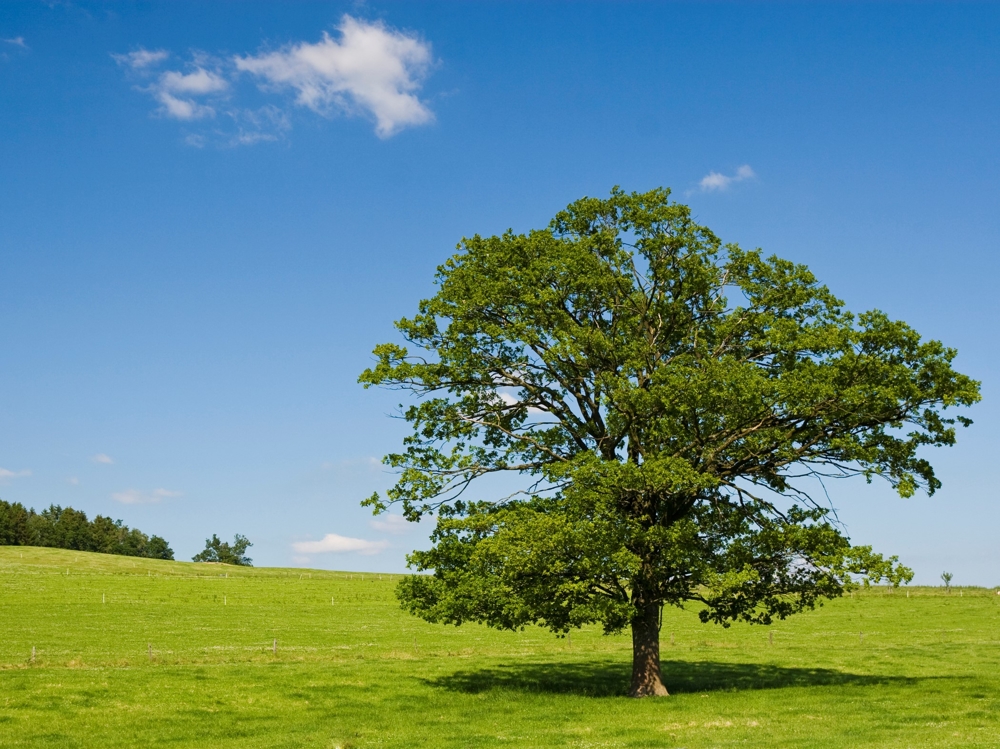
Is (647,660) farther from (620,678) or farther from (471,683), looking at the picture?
(471,683)

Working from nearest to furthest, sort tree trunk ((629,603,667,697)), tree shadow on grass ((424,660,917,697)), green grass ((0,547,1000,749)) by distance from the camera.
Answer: green grass ((0,547,1000,749)) < tree trunk ((629,603,667,697)) < tree shadow on grass ((424,660,917,697))

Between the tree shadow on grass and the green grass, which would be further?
the tree shadow on grass

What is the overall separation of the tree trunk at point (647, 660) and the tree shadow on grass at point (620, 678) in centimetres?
204

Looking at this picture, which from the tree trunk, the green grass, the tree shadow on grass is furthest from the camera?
the tree shadow on grass

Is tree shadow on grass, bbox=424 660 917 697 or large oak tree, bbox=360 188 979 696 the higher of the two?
large oak tree, bbox=360 188 979 696

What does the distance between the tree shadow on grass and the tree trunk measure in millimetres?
2039

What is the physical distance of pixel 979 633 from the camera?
66.2 metres

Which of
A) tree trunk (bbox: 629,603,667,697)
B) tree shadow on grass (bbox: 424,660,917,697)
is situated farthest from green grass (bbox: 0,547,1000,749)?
tree trunk (bbox: 629,603,667,697)

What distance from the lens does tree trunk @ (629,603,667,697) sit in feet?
108

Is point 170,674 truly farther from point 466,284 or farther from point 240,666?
point 466,284

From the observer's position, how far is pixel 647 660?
33.5 m

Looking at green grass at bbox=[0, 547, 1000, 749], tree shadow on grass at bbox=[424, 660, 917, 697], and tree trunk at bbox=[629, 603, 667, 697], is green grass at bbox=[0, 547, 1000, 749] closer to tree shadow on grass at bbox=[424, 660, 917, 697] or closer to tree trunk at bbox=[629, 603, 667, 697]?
tree shadow on grass at bbox=[424, 660, 917, 697]

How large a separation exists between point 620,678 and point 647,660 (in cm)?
822

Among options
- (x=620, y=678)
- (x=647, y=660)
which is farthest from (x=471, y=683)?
(x=647, y=660)
